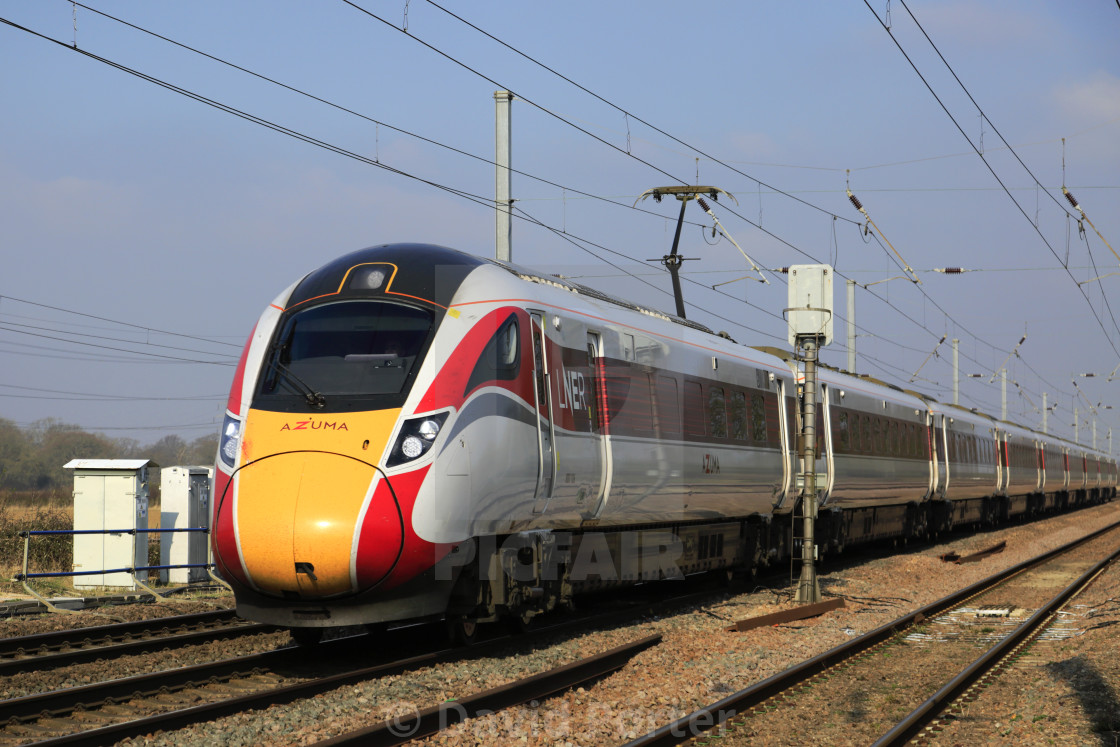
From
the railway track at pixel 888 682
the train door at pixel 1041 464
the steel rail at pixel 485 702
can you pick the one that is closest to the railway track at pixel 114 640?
the steel rail at pixel 485 702

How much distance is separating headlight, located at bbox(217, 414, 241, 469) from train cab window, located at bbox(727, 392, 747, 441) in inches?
312

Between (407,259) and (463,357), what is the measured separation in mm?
1323

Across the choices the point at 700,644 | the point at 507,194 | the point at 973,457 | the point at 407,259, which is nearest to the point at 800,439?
the point at 507,194

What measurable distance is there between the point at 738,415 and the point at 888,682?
6.48m

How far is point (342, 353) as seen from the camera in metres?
9.45

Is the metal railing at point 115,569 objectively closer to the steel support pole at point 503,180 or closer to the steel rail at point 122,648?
the steel rail at point 122,648

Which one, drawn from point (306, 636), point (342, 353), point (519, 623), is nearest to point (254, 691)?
point (306, 636)

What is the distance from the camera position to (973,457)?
108 ft

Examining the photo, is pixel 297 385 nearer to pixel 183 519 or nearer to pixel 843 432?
pixel 183 519

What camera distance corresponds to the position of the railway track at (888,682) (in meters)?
7.73

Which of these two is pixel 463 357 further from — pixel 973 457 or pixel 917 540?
pixel 973 457

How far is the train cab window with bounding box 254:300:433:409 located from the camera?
30.0 feet

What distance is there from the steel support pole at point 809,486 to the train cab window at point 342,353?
7016 mm

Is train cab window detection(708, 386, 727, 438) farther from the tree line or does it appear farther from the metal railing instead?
the tree line
